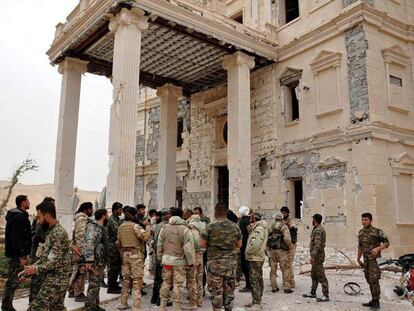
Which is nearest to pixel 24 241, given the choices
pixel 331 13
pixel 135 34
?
pixel 135 34

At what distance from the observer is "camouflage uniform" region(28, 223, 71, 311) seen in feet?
13.5

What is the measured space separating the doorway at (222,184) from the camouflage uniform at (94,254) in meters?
12.1

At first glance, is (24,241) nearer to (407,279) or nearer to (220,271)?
(220,271)

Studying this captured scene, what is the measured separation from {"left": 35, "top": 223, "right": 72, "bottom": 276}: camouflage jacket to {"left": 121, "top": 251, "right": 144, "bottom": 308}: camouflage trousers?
7.31ft

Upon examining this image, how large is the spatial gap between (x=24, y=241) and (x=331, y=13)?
525 inches

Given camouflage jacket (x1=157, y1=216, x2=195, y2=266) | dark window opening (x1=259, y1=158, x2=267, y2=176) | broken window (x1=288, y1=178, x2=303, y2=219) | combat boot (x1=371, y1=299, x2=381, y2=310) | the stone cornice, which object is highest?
the stone cornice

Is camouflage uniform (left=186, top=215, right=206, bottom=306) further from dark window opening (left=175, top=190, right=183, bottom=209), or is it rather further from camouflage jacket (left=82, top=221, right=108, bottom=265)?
dark window opening (left=175, top=190, right=183, bottom=209)

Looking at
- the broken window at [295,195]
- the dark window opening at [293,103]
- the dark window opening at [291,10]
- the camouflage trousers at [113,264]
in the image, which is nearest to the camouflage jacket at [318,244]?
the camouflage trousers at [113,264]

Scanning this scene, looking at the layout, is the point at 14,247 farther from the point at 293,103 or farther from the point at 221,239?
the point at 293,103

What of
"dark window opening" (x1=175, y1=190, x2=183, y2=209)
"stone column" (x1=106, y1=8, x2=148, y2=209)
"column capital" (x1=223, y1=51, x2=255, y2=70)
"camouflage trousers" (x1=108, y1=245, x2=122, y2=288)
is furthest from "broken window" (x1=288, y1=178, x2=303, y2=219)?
"camouflage trousers" (x1=108, y1=245, x2=122, y2=288)

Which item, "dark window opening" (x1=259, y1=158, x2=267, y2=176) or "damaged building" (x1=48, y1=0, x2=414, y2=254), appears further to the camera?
"dark window opening" (x1=259, y1=158, x2=267, y2=176)

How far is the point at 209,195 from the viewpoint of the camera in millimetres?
18375

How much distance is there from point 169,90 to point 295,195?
8.31 metres

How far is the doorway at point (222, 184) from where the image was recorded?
18141 millimetres
